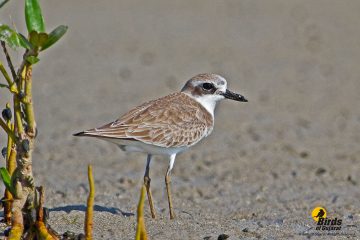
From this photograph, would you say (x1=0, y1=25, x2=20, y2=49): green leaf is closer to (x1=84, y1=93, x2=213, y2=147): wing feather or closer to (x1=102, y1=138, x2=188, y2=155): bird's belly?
(x1=84, y1=93, x2=213, y2=147): wing feather

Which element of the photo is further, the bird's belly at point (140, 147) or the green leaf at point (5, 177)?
the bird's belly at point (140, 147)

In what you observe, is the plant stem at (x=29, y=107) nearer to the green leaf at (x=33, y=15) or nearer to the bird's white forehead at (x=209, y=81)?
the green leaf at (x=33, y=15)

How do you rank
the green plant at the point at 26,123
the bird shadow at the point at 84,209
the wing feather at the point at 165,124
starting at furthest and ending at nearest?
the wing feather at the point at 165,124 < the bird shadow at the point at 84,209 < the green plant at the point at 26,123

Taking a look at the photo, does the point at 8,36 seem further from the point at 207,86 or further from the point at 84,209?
the point at 207,86

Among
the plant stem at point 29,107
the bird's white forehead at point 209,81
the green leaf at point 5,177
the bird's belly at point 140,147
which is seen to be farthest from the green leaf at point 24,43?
the bird's white forehead at point 209,81

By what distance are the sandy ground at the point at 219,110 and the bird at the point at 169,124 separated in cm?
54

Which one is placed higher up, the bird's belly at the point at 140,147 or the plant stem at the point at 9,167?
the bird's belly at the point at 140,147

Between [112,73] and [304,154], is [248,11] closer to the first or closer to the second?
[112,73]

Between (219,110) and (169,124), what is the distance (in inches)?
172

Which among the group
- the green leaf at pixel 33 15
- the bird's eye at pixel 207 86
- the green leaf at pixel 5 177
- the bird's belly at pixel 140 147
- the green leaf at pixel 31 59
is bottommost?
the green leaf at pixel 5 177

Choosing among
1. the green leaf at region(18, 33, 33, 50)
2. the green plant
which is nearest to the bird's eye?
the green plant

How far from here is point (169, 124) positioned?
6945 mm

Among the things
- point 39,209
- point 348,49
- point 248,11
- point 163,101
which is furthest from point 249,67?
point 39,209

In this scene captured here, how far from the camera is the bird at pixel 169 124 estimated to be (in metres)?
6.63
